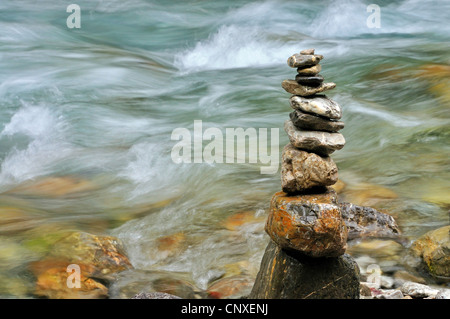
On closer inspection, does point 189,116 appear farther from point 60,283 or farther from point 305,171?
point 305,171

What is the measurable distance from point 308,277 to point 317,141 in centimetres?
113

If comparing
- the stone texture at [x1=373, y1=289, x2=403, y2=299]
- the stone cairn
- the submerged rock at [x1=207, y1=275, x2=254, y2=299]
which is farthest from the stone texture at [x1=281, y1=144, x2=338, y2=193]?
the submerged rock at [x1=207, y1=275, x2=254, y2=299]

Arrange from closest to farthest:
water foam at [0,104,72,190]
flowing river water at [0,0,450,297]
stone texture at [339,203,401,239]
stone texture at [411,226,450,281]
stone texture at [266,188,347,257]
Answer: stone texture at [266,188,347,257] < stone texture at [411,226,450,281] < stone texture at [339,203,401,239] < flowing river water at [0,0,450,297] < water foam at [0,104,72,190]

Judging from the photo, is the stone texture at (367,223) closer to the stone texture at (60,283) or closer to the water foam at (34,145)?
the stone texture at (60,283)

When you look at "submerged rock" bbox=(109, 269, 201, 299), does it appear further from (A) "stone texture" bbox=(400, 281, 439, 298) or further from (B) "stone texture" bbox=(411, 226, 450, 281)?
(B) "stone texture" bbox=(411, 226, 450, 281)

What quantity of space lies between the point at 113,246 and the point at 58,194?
3026 millimetres

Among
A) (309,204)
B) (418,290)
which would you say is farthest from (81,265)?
(418,290)

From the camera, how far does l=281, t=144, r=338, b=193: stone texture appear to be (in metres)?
5.19

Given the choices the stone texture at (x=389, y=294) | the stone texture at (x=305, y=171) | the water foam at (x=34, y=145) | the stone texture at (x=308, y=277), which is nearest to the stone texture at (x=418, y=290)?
the stone texture at (x=389, y=294)

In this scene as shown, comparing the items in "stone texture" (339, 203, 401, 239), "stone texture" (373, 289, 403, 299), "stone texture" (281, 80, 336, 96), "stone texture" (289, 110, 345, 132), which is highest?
"stone texture" (281, 80, 336, 96)

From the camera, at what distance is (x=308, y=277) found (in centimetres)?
520

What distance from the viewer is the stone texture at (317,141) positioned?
5195 mm

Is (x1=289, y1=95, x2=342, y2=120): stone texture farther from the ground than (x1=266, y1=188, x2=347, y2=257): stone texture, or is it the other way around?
(x1=289, y1=95, x2=342, y2=120): stone texture

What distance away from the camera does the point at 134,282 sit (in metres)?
6.37
